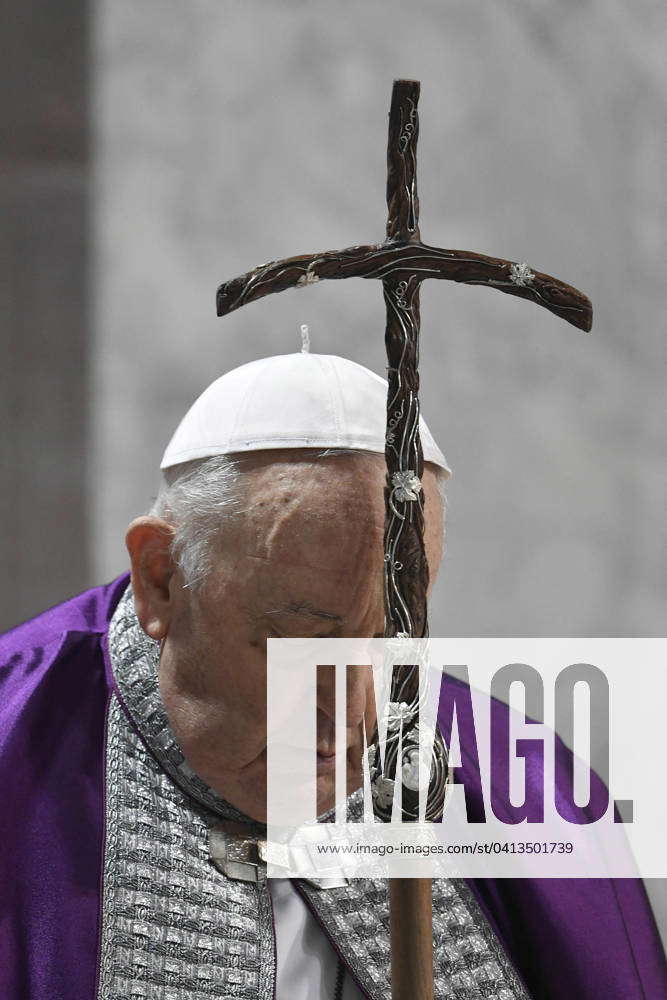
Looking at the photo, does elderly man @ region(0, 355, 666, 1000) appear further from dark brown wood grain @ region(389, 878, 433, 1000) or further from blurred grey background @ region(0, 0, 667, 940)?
blurred grey background @ region(0, 0, 667, 940)

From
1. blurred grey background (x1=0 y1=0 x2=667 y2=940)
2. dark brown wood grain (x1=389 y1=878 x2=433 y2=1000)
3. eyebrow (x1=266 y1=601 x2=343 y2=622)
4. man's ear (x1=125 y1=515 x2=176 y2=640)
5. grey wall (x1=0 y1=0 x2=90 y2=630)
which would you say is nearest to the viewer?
dark brown wood grain (x1=389 y1=878 x2=433 y2=1000)

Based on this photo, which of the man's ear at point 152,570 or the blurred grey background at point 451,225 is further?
the blurred grey background at point 451,225

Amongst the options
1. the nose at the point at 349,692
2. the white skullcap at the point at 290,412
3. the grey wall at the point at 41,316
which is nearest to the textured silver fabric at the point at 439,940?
the nose at the point at 349,692

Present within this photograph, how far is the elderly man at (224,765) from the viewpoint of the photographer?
148 centimetres

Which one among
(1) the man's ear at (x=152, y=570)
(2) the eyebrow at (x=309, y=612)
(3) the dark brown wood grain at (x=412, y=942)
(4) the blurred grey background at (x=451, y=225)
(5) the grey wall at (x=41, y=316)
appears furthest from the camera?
(5) the grey wall at (x=41, y=316)

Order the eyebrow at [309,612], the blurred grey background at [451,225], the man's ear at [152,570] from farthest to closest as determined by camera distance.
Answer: the blurred grey background at [451,225] < the man's ear at [152,570] < the eyebrow at [309,612]

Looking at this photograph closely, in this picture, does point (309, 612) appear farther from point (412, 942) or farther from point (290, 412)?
point (412, 942)

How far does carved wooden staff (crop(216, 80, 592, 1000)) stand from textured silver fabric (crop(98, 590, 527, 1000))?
15.6 inches

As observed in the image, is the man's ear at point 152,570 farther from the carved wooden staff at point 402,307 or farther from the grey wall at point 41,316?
the grey wall at point 41,316

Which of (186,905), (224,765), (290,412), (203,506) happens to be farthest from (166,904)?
(290,412)

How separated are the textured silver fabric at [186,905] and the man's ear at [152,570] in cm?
9

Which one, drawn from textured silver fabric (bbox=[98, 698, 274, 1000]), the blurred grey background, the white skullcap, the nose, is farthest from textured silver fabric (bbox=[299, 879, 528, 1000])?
the blurred grey background

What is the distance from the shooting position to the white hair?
Answer: 5.01 feet

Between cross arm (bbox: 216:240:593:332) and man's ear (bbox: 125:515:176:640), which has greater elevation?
cross arm (bbox: 216:240:593:332)
